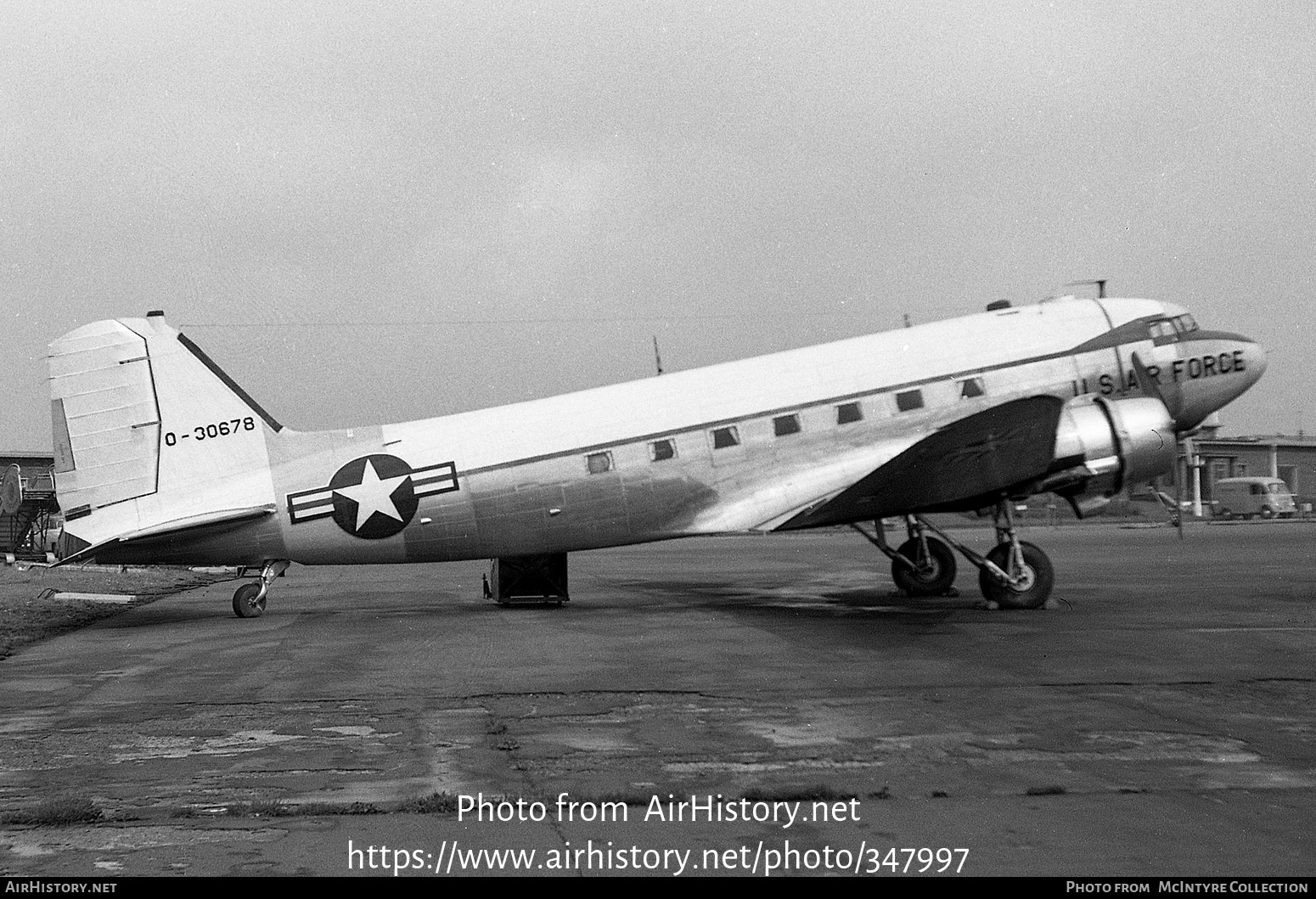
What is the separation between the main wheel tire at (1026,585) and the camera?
16.5 meters

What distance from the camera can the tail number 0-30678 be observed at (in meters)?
17.2

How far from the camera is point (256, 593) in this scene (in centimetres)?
1773

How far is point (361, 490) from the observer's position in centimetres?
1719

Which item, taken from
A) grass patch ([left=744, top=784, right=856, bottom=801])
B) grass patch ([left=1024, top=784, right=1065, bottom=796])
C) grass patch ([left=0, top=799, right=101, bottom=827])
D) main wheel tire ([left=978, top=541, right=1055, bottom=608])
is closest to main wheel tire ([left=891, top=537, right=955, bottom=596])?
main wheel tire ([left=978, top=541, right=1055, bottom=608])

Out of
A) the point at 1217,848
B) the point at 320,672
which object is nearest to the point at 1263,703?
the point at 1217,848

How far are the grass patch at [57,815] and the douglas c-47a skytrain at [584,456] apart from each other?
10555 millimetres

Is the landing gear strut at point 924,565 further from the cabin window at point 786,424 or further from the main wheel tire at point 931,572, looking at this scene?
the cabin window at point 786,424

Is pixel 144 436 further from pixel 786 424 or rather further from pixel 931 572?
pixel 931 572

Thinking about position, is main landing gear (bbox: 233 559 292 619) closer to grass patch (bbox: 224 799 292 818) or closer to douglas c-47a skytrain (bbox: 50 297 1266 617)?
douglas c-47a skytrain (bbox: 50 297 1266 617)

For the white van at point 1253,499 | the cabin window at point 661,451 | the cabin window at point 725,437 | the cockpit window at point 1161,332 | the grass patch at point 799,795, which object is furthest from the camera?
the white van at point 1253,499

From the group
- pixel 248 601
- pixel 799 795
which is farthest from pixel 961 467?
pixel 248 601

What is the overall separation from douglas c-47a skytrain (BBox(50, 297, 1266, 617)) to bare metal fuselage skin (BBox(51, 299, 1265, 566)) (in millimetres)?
28

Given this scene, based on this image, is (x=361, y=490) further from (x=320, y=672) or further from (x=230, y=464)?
(x=320, y=672)

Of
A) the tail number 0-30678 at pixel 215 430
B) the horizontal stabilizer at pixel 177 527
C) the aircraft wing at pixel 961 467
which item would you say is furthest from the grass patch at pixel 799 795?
the tail number 0-30678 at pixel 215 430
